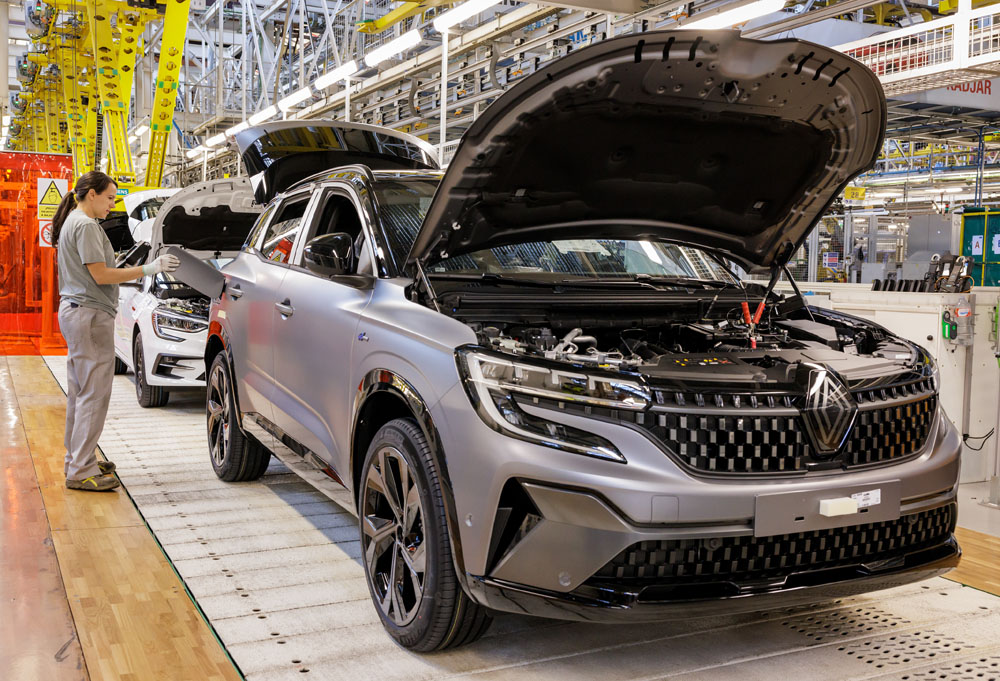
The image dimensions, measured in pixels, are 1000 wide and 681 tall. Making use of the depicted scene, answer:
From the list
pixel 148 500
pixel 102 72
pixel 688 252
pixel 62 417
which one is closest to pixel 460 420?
pixel 688 252

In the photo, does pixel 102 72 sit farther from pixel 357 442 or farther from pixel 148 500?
pixel 357 442

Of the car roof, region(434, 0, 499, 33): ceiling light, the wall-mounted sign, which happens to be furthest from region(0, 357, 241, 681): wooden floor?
the wall-mounted sign

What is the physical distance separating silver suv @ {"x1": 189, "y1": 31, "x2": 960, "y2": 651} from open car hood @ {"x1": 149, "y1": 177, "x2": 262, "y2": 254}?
378cm

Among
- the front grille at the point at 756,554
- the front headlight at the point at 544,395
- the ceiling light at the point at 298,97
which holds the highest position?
the ceiling light at the point at 298,97

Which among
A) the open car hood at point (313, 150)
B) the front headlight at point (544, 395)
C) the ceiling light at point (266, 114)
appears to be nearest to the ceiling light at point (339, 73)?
the ceiling light at point (266, 114)

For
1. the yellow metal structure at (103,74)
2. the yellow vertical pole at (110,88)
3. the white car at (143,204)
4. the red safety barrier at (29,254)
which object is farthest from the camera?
the yellow vertical pole at (110,88)

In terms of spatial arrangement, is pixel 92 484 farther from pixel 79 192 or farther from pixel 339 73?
pixel 339 73

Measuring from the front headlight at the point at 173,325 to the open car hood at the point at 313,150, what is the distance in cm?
259

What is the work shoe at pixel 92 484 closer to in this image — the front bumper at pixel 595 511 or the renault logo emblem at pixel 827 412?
the front bumper at pixel 595 511

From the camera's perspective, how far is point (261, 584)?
12.1 ft

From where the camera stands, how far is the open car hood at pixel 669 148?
8.91 ft

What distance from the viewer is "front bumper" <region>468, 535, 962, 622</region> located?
2420mm

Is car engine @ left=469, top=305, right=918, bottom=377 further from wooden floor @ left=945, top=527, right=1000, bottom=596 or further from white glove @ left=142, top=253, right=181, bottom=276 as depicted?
white glove @ left=142, top=253, right=181, bottom=276

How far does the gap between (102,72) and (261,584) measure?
16.7 metres
